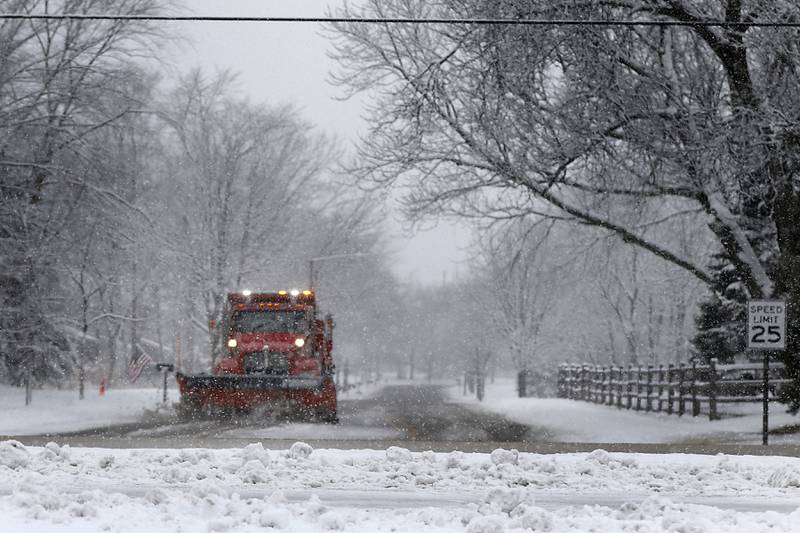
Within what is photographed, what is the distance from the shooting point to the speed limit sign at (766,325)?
1538 cm

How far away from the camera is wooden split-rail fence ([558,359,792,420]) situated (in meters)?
22.1

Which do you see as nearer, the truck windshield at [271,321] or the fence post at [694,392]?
the fence post at [694,392]

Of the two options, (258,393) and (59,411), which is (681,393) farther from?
(59,411)

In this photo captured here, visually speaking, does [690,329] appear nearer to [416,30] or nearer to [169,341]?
[416,30]

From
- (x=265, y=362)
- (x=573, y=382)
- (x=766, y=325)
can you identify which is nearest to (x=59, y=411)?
(x=265, y=362)

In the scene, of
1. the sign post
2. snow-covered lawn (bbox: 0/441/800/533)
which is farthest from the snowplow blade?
the sign post

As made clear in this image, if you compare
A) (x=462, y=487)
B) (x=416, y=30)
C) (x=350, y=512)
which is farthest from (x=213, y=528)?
(x=416, y=30)

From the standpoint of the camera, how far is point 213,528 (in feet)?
25.3

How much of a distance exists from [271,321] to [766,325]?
40.5ft

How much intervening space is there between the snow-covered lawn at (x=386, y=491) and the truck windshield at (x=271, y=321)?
10.6 meters

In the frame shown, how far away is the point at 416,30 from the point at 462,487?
43.5 ft

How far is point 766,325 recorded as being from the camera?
1541 centimetres

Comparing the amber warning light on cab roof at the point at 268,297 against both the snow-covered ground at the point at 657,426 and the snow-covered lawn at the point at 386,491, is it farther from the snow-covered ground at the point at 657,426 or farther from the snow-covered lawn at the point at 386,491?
the snow-covered lawn at the point at 386,491

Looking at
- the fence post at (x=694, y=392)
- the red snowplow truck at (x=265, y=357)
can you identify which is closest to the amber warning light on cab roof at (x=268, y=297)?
the red snowplow truck at (x=265, y=357)
